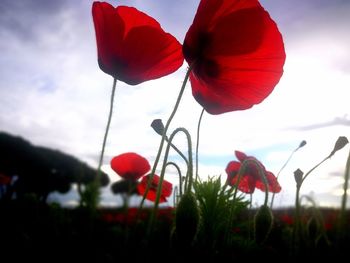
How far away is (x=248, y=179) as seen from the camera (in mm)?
1887

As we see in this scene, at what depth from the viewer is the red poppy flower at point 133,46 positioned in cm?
100

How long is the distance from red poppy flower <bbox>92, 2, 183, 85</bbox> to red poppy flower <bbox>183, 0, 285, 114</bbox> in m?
0.06

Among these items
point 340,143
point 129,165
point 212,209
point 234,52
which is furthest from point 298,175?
point 129,165

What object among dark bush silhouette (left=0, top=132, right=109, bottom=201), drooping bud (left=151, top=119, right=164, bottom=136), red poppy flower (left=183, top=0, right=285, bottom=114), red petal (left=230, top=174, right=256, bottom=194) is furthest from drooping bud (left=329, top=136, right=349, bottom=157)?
dark bush silhouette (left=0, top=132, right=109, bottom=201)

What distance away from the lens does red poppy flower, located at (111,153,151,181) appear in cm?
231

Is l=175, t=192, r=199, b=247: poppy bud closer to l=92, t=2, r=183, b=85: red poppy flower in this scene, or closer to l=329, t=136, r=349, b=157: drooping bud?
l=92, t=2, r=183, b=85: red poppy flower

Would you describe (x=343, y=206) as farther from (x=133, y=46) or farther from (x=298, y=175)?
(x=133, y=46)

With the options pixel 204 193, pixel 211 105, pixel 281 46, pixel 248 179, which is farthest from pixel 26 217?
pixel 281 46

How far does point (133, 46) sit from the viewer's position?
A: 3.36ft

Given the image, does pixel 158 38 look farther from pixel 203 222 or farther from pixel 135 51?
pixel 203 222

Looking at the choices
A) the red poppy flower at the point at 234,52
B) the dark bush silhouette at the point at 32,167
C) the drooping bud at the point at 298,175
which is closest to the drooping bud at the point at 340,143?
the drooping bud at the point at 298,175

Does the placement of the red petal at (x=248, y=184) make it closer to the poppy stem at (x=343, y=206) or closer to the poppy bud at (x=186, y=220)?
the poppy bud at (x=186, y=220)

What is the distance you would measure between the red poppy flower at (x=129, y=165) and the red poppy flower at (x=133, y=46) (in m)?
1.28

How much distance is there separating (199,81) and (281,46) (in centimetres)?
29
